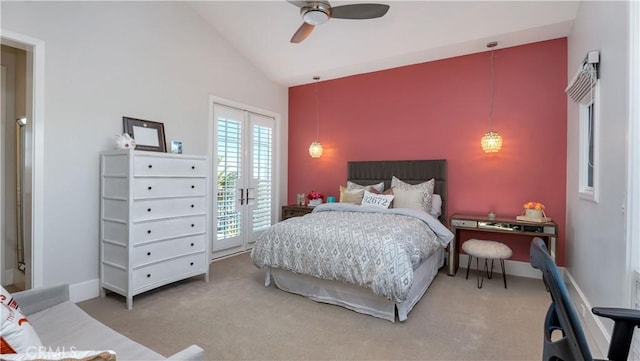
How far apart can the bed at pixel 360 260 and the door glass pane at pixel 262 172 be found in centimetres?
189

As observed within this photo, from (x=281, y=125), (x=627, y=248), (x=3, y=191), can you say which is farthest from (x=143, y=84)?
(x=627, y=248)

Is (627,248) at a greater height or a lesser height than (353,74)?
lesser

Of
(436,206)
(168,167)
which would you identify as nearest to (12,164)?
(168,167)

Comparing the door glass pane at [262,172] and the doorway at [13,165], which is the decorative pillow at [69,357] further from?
the door glass pane at [262,172]

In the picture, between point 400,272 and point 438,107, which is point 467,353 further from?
point 438,107

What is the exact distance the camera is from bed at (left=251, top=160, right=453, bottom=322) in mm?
2568

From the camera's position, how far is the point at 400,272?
98.4 inches

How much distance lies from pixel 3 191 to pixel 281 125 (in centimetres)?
377

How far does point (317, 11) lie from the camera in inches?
110

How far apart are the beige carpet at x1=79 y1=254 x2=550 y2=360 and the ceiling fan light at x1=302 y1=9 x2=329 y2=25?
106 inches

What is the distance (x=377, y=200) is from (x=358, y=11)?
222cm

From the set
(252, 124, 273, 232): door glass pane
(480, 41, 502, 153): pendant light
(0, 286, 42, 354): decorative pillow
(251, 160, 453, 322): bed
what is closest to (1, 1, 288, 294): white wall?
(252, 124, 273, 232): door glass pane

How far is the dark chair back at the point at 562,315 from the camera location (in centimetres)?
79

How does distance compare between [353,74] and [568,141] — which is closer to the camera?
[568,141]
